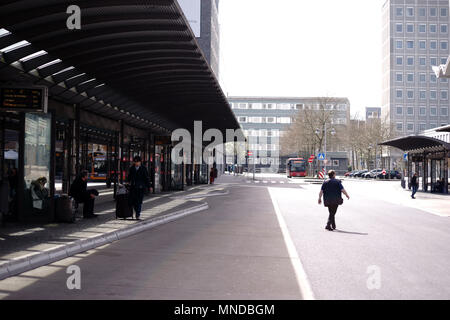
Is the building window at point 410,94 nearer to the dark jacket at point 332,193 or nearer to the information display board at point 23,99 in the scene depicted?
the dark jacket at point 332,193

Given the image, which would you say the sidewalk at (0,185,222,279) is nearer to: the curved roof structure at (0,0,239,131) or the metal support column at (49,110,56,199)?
the metal support column at (49,110,56,199)

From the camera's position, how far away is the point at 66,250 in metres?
8.73

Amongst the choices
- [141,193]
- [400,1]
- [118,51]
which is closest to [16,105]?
[118,51]

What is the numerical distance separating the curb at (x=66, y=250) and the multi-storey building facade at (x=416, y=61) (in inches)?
3812

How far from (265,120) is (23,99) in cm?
10908

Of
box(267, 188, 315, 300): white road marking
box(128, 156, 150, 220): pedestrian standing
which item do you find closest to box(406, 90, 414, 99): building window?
box(267, 188, 315, 300): white road marking

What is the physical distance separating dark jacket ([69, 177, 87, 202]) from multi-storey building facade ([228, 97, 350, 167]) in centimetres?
10314

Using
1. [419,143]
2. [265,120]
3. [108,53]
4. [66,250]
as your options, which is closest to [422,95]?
[265,120]

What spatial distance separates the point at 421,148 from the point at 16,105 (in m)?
29.7

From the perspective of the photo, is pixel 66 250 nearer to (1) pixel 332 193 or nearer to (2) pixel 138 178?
(2) pixel 138 178

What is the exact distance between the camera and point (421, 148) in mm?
34562

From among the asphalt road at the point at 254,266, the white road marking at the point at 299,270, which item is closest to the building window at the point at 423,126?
the asphalt road at the point at 254,266

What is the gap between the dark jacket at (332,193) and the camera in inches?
514
